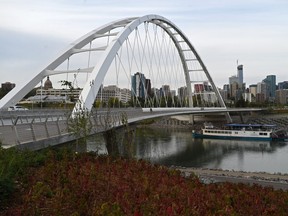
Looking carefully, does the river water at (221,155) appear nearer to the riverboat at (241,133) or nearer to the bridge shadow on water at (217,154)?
the bridge shadow on water at (217,154)

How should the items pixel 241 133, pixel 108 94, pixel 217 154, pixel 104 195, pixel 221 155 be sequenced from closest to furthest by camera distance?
pixel 104 195
pixel 221 155
pixel 217 154
pixel 108 94
pixel 241 133

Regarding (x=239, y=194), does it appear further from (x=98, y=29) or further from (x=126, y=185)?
(x=98, y=29)

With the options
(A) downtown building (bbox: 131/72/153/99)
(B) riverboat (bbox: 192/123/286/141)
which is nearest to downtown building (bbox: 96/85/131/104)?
(A) downtown building (bbox: 131/72/153/99)

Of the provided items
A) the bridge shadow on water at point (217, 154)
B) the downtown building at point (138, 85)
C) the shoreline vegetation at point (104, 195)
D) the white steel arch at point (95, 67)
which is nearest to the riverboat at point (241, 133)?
the bridge shadow on water at point (217, 154)

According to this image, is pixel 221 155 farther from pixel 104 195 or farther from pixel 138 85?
pixel 104 195

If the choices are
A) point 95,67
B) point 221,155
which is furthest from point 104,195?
point 221,155

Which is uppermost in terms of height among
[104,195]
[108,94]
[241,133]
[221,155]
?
[108,94]

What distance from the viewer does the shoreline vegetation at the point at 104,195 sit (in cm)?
581

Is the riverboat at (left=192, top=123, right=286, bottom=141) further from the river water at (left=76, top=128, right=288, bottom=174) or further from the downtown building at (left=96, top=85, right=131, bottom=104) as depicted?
the downtown building at (left=96, top=85, right=131, bottom=104)

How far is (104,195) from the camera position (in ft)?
22.1

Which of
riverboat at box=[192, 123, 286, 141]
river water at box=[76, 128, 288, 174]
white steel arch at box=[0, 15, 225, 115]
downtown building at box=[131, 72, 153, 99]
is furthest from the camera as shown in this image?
riverboat at box=[192, 123, 286, 141]

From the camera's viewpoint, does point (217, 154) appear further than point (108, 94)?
No

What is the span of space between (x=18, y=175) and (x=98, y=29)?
21.4m

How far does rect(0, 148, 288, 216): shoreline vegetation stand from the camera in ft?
19.1
